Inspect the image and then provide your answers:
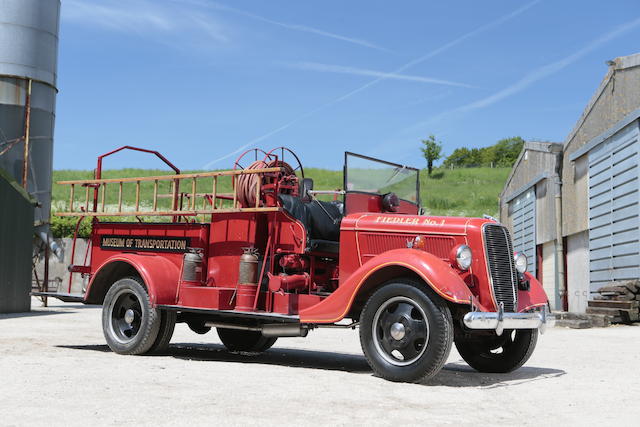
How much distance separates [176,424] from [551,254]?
74.4 feet

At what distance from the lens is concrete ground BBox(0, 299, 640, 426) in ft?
17.4

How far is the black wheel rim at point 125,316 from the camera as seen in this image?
32.1 ft

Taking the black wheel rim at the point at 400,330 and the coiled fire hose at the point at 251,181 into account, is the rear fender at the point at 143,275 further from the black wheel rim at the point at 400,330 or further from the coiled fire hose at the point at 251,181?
the black wheel rim at the point at 400,330

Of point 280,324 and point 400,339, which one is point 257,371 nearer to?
point 280,324

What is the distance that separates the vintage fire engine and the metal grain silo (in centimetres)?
1402

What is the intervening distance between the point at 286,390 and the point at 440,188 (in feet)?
220

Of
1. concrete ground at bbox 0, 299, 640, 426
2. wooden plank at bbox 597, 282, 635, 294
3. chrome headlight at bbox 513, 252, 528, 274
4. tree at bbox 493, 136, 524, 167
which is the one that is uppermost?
tree at bbox 493, 136, 524, 167

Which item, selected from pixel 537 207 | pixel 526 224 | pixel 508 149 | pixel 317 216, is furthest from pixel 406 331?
pixel 508 149

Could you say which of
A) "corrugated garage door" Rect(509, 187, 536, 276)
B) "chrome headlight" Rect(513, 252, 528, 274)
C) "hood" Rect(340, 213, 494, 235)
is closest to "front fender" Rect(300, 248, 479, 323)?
"hood" Rect(340, 213, 494, 235)

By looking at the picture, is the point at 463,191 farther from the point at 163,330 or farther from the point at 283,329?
the point at 283,329

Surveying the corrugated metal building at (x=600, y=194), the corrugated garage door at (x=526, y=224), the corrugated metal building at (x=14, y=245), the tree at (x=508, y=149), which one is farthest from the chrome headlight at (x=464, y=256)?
the tree at (x=508, y=149)

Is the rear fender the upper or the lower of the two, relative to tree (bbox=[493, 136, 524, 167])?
lower

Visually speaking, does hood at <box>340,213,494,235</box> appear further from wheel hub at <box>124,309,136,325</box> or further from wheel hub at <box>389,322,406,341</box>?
wheel hub at <box>124,309,136,325</box>

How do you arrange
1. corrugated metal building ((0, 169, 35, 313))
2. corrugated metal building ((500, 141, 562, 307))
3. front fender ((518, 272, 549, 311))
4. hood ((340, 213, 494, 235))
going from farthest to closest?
corrugated metal building ((500, 141, 562, 307)), corrugated metal building ((0, 169, 35, 313)), front fender ((518, 272, 549, 311)), hood ((340, 213, 494, 235))
